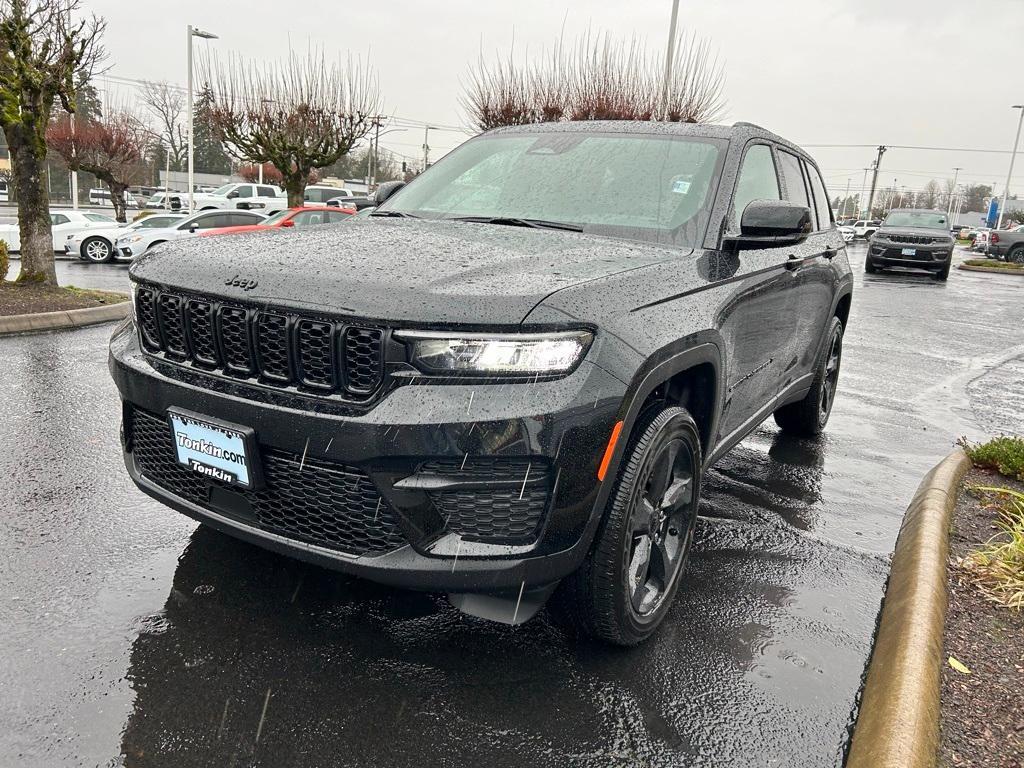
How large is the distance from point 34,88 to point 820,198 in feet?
33.5

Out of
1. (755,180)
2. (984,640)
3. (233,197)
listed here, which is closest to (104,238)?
(233,197)

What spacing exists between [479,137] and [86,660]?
3.02 metres

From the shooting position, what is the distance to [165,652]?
264cm

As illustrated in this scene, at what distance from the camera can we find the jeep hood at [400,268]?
87.4 inches

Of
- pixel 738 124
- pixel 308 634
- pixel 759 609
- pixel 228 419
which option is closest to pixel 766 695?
pixel 759 609

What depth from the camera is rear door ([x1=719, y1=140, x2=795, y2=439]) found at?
3.31 metres

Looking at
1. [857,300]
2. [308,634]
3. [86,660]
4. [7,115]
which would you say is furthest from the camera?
[857,300]

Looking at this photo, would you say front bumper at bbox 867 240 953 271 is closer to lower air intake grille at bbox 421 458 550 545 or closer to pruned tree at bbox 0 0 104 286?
pruned tree at bbox 0 0 104 286

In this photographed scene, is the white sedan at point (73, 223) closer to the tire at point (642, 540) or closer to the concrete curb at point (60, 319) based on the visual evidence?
the concrete curb at point (60, 319)

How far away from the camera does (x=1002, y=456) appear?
4.50 m

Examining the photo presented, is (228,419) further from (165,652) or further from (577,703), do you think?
(577,703)

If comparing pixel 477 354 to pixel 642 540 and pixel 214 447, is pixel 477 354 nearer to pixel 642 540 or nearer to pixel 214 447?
pixel 214 447

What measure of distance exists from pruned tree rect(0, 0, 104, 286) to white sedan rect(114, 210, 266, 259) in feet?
21.6

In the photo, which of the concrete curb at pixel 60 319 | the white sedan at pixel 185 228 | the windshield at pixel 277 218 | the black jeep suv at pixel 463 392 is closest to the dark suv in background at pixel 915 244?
the windshield at pixel 277 218
